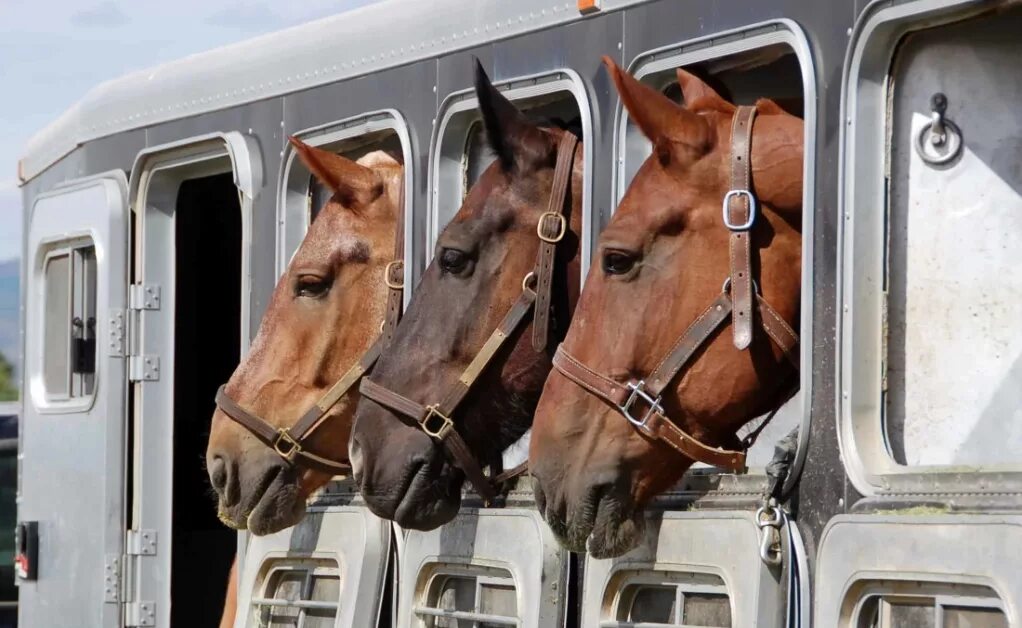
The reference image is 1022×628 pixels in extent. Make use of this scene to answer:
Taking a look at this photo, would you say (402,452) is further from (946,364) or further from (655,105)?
(946,364)

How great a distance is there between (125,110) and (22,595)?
206 cm

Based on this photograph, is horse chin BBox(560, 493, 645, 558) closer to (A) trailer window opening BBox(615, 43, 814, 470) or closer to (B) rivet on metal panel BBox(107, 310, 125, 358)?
(A) trailer window opening BBox(615, 43, 814, 470)

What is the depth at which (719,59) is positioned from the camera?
14.1 ft

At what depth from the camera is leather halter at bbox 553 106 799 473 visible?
12.9ft

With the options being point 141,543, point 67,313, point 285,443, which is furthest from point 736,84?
point 67,313

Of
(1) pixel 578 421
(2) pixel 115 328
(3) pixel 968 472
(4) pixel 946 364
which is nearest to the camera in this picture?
(3) pixel 968 472

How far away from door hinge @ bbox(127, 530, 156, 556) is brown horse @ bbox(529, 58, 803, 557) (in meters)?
2.91

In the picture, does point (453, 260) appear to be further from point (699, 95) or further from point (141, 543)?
point (141, 543)

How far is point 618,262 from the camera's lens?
13.5ft

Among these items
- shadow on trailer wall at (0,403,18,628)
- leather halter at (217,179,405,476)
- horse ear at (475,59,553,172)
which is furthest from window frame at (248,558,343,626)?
shadow on trailer wall at (0,403,18,628)

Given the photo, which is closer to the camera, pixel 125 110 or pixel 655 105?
pixel 655 105

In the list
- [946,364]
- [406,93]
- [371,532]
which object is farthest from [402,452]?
[946,364]

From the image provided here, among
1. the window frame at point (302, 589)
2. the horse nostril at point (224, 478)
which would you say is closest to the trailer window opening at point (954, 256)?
the window frame at point (302, 589)

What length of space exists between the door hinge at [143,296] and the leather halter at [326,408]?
1.20m
